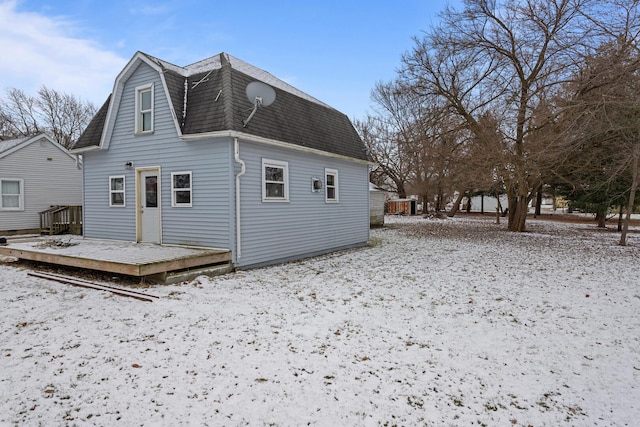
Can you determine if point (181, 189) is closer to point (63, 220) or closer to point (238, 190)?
point (238, 190)

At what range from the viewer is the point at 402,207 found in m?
32.3

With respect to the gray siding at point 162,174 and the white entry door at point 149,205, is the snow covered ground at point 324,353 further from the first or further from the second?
the white entry door at point 149,205

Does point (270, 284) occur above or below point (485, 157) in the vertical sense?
below

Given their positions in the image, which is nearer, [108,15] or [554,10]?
[108,15]

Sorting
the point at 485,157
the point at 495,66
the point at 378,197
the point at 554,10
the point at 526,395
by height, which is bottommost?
the point at 526,395

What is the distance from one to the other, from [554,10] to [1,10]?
18.4 metres

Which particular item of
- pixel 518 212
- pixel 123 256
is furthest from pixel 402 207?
pixel 123 256

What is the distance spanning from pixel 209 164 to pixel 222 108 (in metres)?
1.28

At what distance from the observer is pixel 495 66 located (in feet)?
48.3

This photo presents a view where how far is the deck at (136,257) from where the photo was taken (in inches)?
254

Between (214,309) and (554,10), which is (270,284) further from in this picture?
(554,10)

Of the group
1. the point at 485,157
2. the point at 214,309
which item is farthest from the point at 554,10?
the point at 214,309

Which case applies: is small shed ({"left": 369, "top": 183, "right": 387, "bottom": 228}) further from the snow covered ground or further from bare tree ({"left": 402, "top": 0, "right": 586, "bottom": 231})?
the snow covered ground

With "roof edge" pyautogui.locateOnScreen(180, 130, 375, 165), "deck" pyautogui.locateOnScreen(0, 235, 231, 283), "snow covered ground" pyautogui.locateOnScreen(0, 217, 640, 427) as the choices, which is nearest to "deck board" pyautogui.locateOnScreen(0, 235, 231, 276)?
"deck" pyautogui.locateOnScreen(0, 235, 231, 283)
